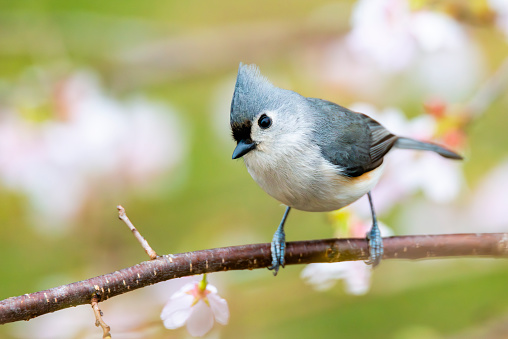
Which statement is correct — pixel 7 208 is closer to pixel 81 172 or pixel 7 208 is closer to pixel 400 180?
pixel 81 172

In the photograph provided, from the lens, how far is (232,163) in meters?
3.29

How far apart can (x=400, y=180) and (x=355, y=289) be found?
0.66 m

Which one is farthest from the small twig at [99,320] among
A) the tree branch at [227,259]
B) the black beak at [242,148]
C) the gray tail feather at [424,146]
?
the gray tail feather at [424,146]

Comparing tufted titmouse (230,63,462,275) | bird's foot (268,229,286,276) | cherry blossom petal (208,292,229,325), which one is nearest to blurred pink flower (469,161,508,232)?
tufted titmouse (230,63,462,275)

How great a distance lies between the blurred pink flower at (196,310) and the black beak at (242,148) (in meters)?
0.46

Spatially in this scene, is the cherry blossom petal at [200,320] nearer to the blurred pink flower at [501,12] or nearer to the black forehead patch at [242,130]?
the black forehead patch at [242,130]

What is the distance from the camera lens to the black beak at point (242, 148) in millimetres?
1799

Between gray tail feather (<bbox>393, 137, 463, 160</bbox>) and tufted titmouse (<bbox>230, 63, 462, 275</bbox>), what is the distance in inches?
7.1

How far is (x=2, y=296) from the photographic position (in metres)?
2.49

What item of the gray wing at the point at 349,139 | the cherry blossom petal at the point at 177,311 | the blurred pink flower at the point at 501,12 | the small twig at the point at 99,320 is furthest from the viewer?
the blurred pink flower at the point at 501,12

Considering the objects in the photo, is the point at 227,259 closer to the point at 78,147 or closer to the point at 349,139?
the point at 349,139

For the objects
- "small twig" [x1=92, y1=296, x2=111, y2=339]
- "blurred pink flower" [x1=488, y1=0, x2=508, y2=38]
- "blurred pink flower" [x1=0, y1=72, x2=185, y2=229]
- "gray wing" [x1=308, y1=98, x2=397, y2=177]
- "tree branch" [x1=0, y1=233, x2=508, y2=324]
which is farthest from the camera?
"blurred pink flower" [x1=0, y1=72, x2=185, y2=229]

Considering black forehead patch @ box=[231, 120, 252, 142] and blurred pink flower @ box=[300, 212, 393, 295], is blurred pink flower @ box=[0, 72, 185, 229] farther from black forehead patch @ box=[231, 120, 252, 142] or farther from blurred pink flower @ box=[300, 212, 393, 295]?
blurred pink flower @ box=[300, 212, 393, 295]

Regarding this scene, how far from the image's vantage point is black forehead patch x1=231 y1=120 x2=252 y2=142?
181cm
